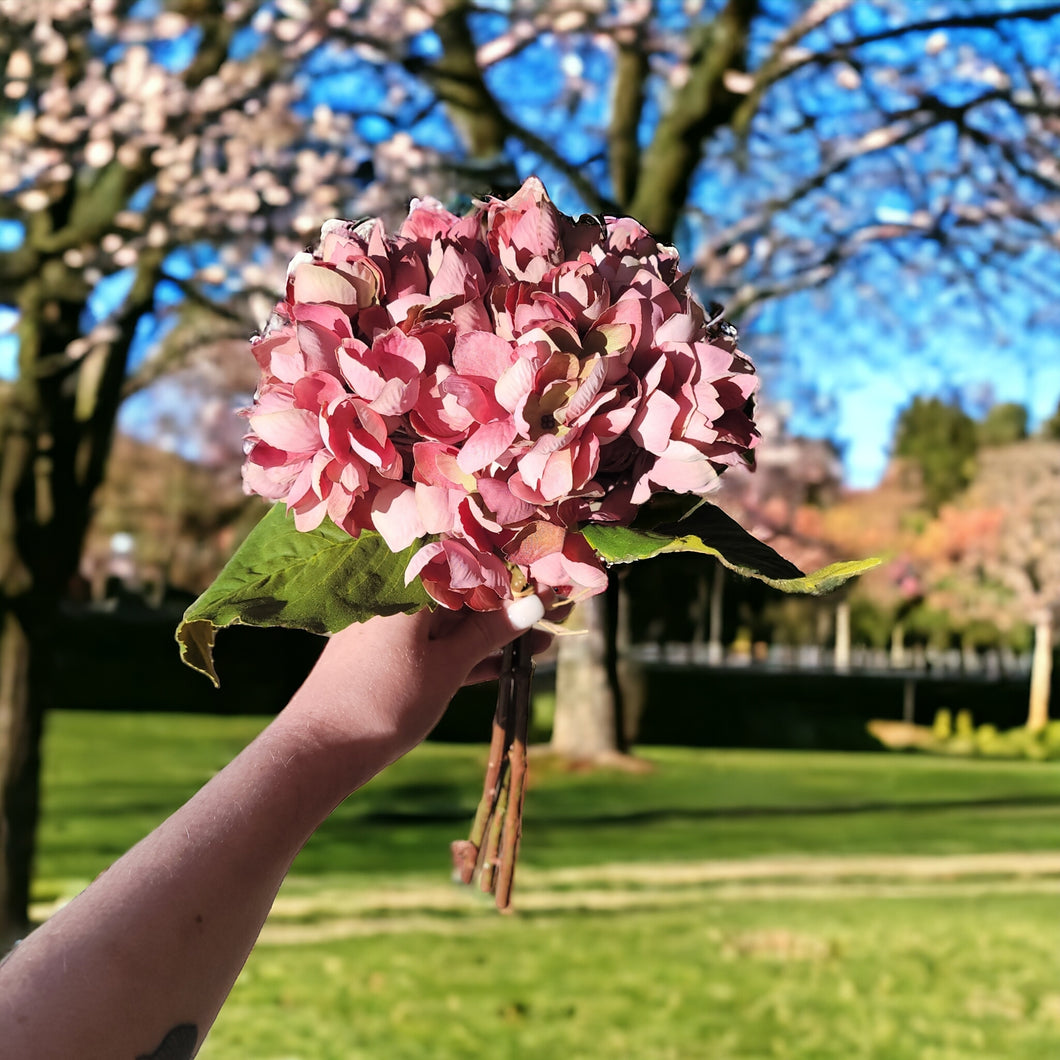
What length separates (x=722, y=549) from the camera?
1.45m

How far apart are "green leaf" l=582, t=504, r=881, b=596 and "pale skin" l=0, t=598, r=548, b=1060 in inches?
11.1

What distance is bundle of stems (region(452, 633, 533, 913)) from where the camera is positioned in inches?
63.7

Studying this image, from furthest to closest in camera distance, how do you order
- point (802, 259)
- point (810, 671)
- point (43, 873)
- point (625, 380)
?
point (810, 671) → point (802, 259) → point (43, 873) → point (625, 380)

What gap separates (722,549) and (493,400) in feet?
1.13

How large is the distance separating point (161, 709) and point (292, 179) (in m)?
14.2

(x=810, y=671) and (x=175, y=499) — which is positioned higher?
(x=175, y=499)

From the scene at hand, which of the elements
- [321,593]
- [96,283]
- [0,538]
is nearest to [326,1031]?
[0,538]

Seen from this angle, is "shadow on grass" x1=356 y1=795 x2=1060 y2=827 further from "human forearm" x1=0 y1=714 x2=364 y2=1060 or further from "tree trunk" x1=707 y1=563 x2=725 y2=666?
"human forearm" x1=0 y1=714 x2=364 y2=1060

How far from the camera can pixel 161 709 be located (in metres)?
19.7

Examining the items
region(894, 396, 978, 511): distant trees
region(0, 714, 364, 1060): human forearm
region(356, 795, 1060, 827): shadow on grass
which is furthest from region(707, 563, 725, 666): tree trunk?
region(0, 714, 364, 1060): human forearm

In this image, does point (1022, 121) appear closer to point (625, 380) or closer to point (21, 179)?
point (21, 179)

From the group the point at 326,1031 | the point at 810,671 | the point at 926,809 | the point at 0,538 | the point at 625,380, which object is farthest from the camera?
the point at 810,671

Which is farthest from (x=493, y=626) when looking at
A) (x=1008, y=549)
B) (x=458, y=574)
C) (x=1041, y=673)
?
(x=1041, y=673)

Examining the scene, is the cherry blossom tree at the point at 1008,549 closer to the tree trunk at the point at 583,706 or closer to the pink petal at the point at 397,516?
the tree trunk at the point at 583,706
